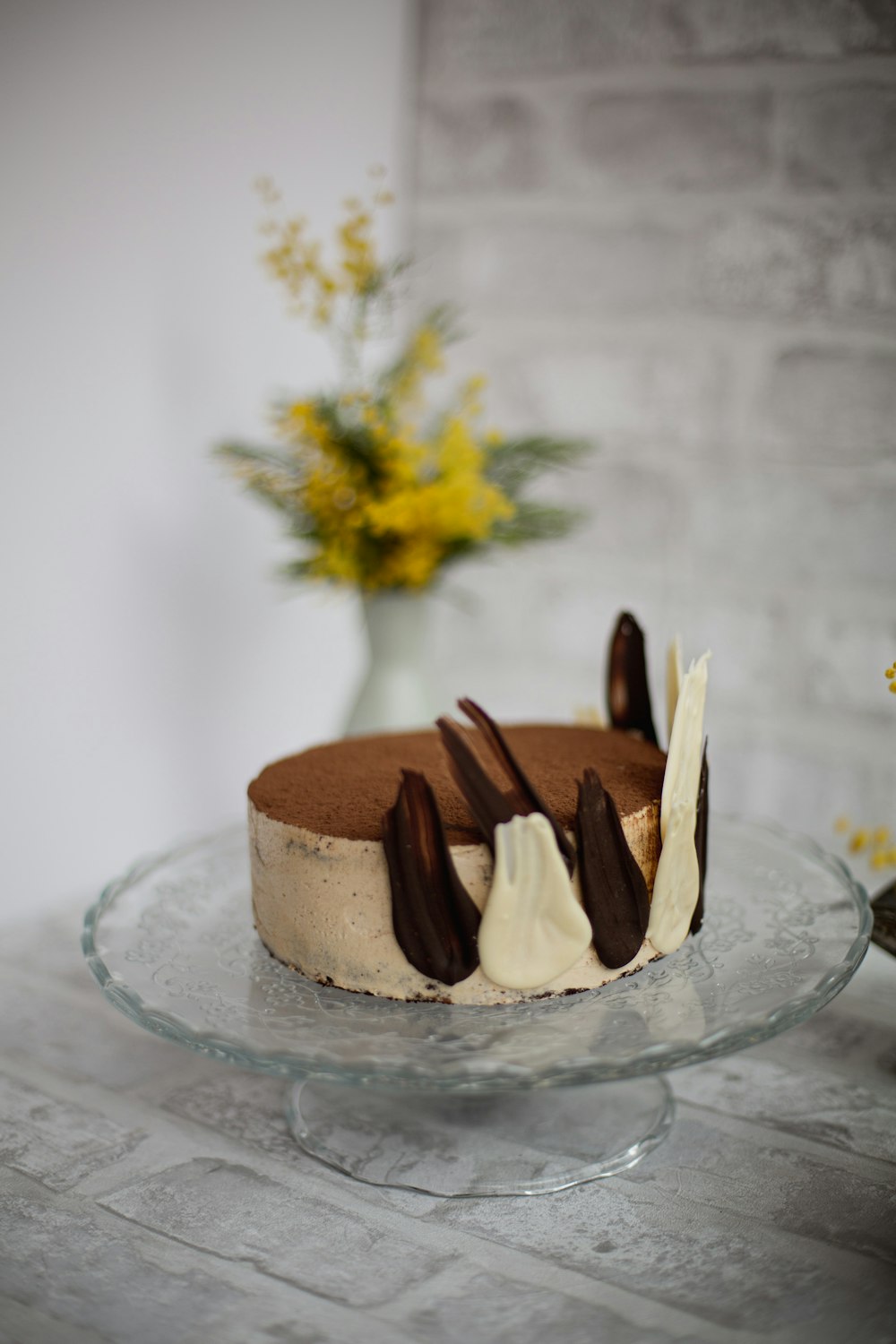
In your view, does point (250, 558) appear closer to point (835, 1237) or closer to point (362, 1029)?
point (362, 1029)

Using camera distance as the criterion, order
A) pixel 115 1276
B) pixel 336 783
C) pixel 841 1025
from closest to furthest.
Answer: pixel 115 1276
pixel 336 783
pixel 841 1025

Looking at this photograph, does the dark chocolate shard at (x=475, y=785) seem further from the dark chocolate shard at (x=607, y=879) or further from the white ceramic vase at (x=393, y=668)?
the white ceramic vase at (x=393, y=668)

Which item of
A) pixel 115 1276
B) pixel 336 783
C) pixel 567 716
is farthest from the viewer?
pixel 567 716

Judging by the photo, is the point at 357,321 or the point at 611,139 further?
the point at 611,139

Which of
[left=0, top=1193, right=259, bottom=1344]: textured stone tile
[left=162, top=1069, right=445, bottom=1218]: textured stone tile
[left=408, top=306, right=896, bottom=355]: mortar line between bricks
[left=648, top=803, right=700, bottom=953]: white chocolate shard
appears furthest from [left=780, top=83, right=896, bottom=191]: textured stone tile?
[left=0, top=1193, right=259, bottom=1344]: textured stone tile

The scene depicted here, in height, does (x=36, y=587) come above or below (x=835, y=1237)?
above

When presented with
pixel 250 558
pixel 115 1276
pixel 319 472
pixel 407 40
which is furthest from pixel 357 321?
pixel 115 1276

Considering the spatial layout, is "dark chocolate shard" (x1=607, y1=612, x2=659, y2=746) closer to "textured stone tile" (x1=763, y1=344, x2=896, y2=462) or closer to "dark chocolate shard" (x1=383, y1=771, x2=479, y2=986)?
"dark chocolate shard" (x1=383, y1=771, x2=479, y2=986)
